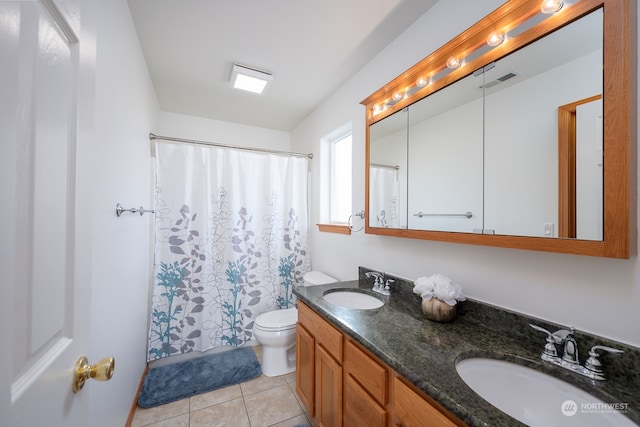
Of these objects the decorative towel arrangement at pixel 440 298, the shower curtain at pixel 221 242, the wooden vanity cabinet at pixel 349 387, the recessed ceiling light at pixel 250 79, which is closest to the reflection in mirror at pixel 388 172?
the decorative towel arrangement at pixel 440 298

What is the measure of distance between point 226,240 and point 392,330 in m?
1.81

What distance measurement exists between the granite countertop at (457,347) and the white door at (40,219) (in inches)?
34.7

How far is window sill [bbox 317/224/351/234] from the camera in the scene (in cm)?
219

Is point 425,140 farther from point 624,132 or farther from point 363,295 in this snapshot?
point 363,295

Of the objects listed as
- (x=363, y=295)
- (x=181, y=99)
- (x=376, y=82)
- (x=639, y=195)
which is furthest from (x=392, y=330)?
(x=181, y=99)

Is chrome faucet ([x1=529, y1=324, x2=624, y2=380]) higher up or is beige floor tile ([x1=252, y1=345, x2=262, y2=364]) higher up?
chrome faucet ([x1=529, y1=324, x2=624, y2=380])

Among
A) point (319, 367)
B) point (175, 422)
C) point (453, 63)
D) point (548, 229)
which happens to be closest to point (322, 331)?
point (319, 367)

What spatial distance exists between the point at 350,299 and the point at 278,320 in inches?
32.6

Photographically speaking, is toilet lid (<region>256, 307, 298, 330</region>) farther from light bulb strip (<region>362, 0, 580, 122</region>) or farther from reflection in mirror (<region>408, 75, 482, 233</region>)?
light bulb strip (<region>362, 0, 580, 122</region>)

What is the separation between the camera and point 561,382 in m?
0.80

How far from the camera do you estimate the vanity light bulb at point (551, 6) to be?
2.98 feet

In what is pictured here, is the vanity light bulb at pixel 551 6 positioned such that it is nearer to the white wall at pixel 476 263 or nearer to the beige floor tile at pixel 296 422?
the white wall at pixel 476 263

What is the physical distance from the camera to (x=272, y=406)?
1.79 m

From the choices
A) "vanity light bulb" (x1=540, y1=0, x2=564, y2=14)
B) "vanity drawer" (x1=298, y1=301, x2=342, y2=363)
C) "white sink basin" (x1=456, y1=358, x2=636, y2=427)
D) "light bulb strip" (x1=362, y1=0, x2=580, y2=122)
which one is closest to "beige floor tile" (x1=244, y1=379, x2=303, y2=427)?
"vanity drawer" (x1=298, y1=301, x2=342, y2=363)
